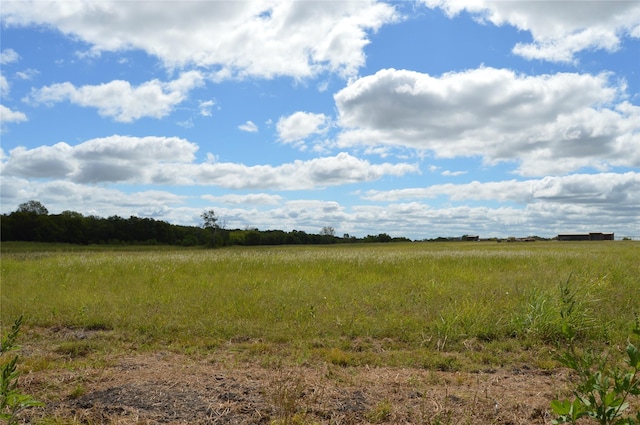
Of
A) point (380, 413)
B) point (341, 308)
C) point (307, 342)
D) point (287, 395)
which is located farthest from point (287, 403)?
point (341, 308)

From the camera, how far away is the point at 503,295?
38.0ft

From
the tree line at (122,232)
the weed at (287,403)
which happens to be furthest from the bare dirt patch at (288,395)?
the tree line at (122,232)

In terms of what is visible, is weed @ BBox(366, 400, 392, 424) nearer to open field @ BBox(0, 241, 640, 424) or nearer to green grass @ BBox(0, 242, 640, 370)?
open field @ BBox(0, 241, 640, 424)

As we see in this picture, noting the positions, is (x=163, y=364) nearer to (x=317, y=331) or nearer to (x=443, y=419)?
(x=317, y=331)

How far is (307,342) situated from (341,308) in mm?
2723

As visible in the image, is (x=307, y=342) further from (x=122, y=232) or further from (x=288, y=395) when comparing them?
(x=122, y=232)

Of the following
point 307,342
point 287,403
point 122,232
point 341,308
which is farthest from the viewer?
point 122,232

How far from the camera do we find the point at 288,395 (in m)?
4.77

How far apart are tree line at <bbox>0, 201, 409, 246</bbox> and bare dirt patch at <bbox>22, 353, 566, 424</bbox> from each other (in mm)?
65179

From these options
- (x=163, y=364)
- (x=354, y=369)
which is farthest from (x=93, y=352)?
(x=354, y=369)

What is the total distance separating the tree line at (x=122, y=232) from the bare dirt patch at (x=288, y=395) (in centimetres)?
6518

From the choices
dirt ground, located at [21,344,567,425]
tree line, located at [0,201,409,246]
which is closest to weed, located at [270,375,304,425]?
dirt ground, located at [21,344,567,425]

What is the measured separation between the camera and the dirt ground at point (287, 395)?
468cm

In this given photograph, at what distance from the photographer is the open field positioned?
16.2 feet
